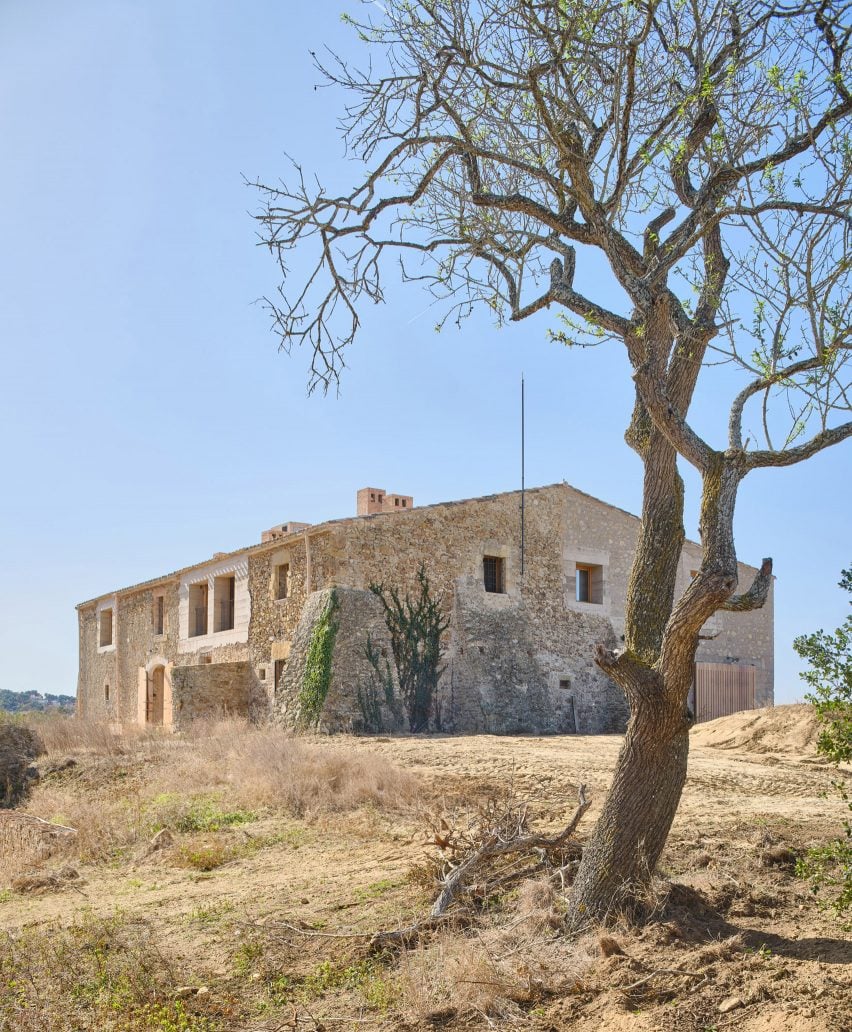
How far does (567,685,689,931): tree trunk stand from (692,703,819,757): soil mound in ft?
33.5

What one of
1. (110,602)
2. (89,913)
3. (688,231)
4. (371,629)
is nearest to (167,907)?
(89,913)

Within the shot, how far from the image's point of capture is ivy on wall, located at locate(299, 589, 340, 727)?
720 inches

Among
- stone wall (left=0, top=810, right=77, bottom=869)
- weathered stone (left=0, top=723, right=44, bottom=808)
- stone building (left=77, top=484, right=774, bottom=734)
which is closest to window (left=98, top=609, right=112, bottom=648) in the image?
stone building (left=77, top=484, right=774, bottom=734)

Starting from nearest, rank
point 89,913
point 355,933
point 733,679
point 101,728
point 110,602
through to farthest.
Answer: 1. point 355,933
2. point 89,913
3. point 101,728
4. point 733,679
5. point 110,602

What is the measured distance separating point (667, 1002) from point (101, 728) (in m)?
16.2

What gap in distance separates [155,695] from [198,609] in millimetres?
3340

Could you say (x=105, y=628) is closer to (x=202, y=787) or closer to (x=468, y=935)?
(x=202, y=787)

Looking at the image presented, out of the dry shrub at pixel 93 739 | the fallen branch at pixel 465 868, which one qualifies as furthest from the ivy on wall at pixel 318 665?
the fallen branch at pixel 465 868

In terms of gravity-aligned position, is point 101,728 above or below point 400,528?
below

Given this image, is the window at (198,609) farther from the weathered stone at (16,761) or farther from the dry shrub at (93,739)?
the weathered stone at (16,761)

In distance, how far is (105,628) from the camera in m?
30.8

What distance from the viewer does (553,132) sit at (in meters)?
6.11

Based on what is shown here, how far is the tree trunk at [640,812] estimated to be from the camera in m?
5.35

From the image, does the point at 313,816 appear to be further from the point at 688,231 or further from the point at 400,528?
the point at 400,528
